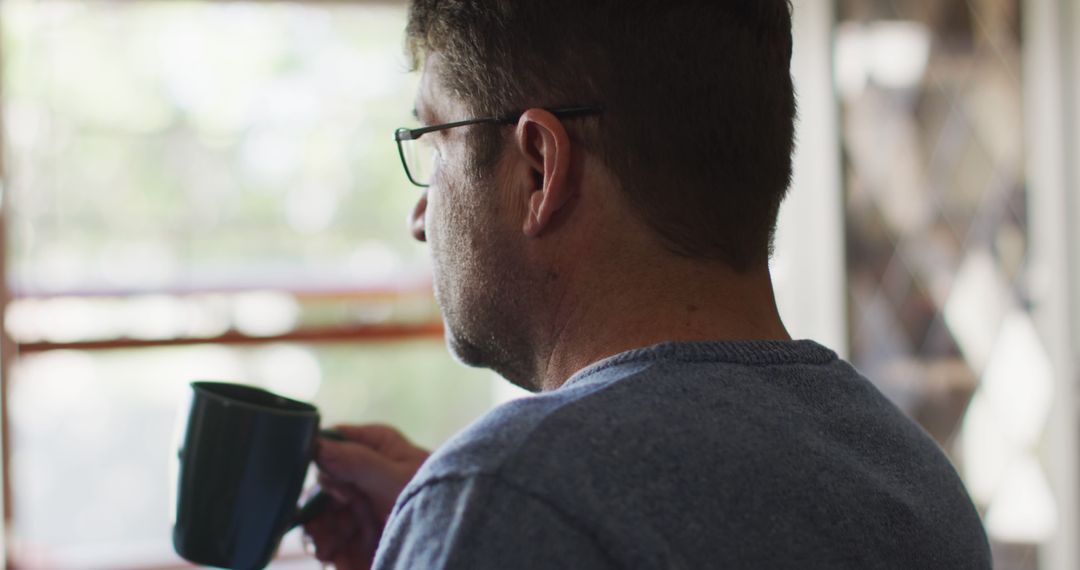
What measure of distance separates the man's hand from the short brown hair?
375 mm

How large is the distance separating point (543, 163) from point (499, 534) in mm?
283

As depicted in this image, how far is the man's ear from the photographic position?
687mm

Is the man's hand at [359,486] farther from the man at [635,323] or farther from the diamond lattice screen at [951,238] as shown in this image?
the diamond lattice screen at [951,238]

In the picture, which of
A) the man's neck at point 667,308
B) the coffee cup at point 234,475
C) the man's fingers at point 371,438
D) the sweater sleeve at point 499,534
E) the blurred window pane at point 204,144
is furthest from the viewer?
the blurred window pane at point 204,144

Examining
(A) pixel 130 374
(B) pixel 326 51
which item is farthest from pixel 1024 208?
(A) pixel 130 374

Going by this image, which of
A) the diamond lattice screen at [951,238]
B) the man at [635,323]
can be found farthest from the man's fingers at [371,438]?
the diamond lattice screen at [951,238]

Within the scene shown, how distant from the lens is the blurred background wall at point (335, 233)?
2479mm

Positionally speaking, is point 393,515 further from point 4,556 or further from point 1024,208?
point 1024,208

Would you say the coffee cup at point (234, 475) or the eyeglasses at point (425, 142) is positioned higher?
the eyeglasses at point (425, 142)

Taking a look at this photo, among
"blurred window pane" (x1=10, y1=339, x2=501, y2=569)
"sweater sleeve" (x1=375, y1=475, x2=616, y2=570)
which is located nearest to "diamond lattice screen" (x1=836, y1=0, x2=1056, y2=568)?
"blurred window pane" (x1=10, y1=339, x2=501, y2=569)

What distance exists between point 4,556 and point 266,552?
6.07 ft

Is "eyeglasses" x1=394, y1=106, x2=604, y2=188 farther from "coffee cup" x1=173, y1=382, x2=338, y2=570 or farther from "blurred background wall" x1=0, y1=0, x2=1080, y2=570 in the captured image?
"blurred background wall" x1=0, y1=0, x2=1080, y2=570

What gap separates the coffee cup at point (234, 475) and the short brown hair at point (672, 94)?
0.34 m

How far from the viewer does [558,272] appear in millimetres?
721
